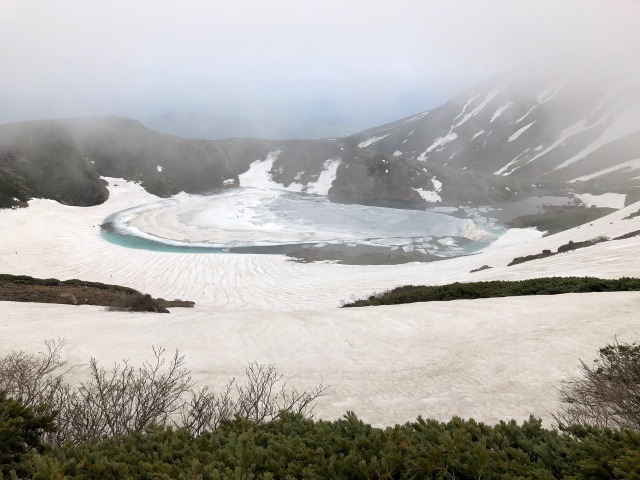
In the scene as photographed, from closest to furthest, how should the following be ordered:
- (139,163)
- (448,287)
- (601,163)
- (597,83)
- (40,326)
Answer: (40,326) → (448,287) → (139,163) → (601,163) → (597,83)

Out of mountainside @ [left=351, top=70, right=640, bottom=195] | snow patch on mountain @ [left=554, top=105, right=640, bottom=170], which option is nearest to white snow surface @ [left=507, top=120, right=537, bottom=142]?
mountainside @ [left=351, top=70, right=640, bottom=195]

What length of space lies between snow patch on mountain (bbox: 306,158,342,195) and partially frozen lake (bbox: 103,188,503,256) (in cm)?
1095

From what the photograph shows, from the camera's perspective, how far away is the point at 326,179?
115000 millimetres

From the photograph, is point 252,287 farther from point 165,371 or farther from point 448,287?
point 165,371

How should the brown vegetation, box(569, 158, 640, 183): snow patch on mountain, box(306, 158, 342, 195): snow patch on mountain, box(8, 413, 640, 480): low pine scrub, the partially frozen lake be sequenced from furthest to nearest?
box(569, 158, 640, 183): snow patch on mountain < box(306, 158, 342, 195): snow patch on mountain < the partially frozen lake < the brown vegetation < box(8, 413, 640, 480): low pine scrub

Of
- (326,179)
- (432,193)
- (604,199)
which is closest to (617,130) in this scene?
(604,199)

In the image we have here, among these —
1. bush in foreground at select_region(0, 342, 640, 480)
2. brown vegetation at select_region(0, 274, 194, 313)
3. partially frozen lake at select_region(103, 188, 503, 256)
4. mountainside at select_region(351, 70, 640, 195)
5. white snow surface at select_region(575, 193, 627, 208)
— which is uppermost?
mountainside at select_region(351, 70, 640, 195)

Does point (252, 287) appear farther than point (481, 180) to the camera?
No

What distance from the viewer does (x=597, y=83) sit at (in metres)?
199

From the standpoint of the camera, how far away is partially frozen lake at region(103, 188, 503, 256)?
65.1 meters

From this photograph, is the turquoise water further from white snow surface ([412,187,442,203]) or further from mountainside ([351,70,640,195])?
mountainside ([351,70,640,195])

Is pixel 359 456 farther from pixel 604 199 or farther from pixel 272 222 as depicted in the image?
pixel 604 199

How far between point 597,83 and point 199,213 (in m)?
219

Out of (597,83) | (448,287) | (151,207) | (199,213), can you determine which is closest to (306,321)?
(448,287)
